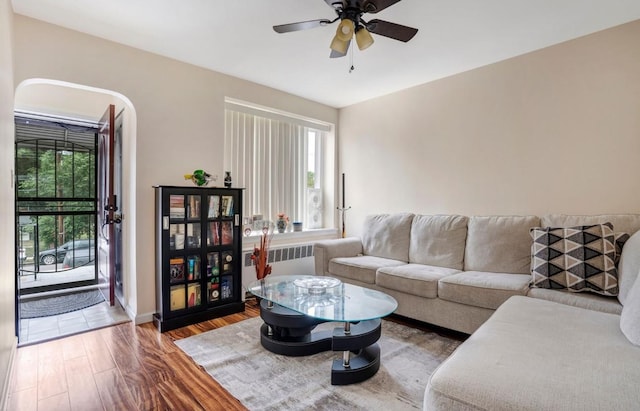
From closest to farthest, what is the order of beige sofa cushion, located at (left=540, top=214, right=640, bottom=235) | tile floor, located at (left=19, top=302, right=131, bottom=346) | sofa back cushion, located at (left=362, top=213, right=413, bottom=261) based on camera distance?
1. beige sofa cushion, located at (left=540, top=214, right=640, bottom=235)
2. tile floor, located at (left=19, top=302, right=131, bottom=346)
3. sofa back cushion, located at (left=362, top=213, right=413, bottom=261)

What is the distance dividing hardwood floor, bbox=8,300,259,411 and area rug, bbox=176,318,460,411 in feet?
0.37

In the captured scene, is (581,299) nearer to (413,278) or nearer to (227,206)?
(413,278)

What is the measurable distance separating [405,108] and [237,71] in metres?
2.00

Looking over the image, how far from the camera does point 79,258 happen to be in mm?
4262

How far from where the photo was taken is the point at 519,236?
109 inches

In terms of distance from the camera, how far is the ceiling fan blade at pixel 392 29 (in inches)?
78.8

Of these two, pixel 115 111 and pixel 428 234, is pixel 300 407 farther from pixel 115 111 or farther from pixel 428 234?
pixel 115 111

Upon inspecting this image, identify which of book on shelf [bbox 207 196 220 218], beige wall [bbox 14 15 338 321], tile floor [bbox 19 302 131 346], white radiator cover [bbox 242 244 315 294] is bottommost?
tile floor [bbox 19 302 131 346]

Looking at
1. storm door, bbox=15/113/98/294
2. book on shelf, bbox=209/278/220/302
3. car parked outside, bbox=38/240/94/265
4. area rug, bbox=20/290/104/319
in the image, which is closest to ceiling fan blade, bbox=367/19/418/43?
book on shelf, bbox=209/278/220/302

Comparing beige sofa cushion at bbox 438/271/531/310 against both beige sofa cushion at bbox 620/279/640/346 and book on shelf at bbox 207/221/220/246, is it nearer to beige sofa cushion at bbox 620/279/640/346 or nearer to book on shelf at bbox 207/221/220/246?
beige sofa cushion at bbox 620/279/640/346

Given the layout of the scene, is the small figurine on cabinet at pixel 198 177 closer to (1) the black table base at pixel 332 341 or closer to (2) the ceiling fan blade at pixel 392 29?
(1) the black table base at pixel 332 341

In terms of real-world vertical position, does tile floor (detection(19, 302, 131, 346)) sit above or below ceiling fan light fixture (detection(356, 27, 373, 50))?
below

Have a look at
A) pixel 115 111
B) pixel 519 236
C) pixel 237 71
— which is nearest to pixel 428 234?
pixel 519 236

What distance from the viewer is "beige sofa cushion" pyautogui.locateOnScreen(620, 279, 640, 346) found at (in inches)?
54.5
